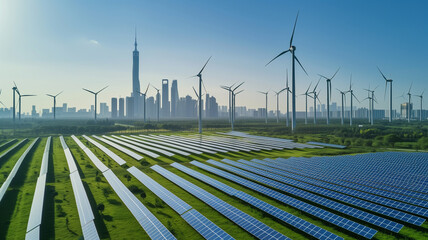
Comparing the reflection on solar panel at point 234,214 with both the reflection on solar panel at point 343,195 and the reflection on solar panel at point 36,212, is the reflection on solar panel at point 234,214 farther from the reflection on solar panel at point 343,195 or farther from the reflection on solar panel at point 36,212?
the reflection on solar panel at point 36,212

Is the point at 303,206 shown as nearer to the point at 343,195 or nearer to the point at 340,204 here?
the point at 340,204

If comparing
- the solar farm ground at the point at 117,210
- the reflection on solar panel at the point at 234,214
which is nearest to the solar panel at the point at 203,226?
the solar farm ground at the point at 117,210

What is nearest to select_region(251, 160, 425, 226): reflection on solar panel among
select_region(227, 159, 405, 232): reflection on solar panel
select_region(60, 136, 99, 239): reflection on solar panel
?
select_region(227, 159, 405, 232): reflection on solar panel

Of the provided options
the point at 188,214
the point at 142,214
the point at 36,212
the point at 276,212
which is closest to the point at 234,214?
the point at 276,212

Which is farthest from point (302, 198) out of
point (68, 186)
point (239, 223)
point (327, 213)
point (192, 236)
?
point (68, 186)

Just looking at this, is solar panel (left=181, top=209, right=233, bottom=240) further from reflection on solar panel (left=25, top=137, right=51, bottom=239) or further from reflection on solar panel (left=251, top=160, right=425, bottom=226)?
reflection on solar panel (left=251, top=160, right=425, bottom=226)

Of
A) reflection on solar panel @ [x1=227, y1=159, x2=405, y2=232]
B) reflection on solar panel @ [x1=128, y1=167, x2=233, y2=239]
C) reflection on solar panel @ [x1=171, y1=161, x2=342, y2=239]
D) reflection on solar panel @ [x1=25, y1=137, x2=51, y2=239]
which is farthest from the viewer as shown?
reflection on solar panel @ [x1=227, y1=159, x2=405, y2=232]
